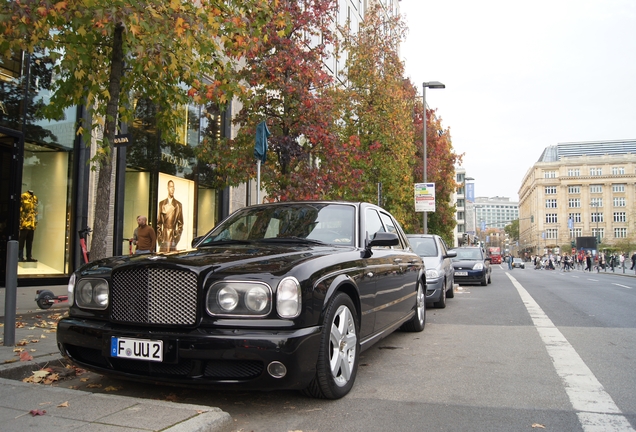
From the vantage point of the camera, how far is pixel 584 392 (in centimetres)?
409

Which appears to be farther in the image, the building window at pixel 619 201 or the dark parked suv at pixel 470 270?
the building window at pixel 619 201

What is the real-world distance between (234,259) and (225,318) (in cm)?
48

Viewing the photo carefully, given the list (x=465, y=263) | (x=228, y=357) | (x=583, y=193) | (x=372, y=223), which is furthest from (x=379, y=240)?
(x=583, y=193)

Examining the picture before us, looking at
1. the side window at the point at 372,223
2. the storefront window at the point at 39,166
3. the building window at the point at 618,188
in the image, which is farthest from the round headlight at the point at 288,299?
the building window at the point at 618,188

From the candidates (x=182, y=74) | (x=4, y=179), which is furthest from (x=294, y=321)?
(x=4, y=179)

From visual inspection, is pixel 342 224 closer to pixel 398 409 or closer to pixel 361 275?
pixel 361 275

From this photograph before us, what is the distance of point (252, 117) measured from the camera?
11562 millimetres

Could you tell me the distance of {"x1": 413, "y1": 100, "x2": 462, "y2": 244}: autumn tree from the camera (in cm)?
2739

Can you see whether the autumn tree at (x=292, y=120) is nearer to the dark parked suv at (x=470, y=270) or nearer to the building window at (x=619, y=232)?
the dark parked suv at (x=470, y=270)

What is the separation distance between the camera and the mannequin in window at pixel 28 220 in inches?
443

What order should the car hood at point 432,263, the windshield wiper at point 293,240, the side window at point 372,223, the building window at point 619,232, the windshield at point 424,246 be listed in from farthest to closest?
the building window at point 619,232, the windshield at point 424,246, the car hood at point 432,263, the side window at point 372,223, the windshield wiper at point 293,240

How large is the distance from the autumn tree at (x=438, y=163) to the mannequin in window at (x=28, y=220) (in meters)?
19.5

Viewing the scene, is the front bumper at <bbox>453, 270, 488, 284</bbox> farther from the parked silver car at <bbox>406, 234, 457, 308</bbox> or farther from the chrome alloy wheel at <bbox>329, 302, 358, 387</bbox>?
the chrome alloy wheel at <bbox>329, 302, 358, 387</bbox>

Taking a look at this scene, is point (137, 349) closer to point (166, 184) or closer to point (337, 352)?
point (337, 352)
